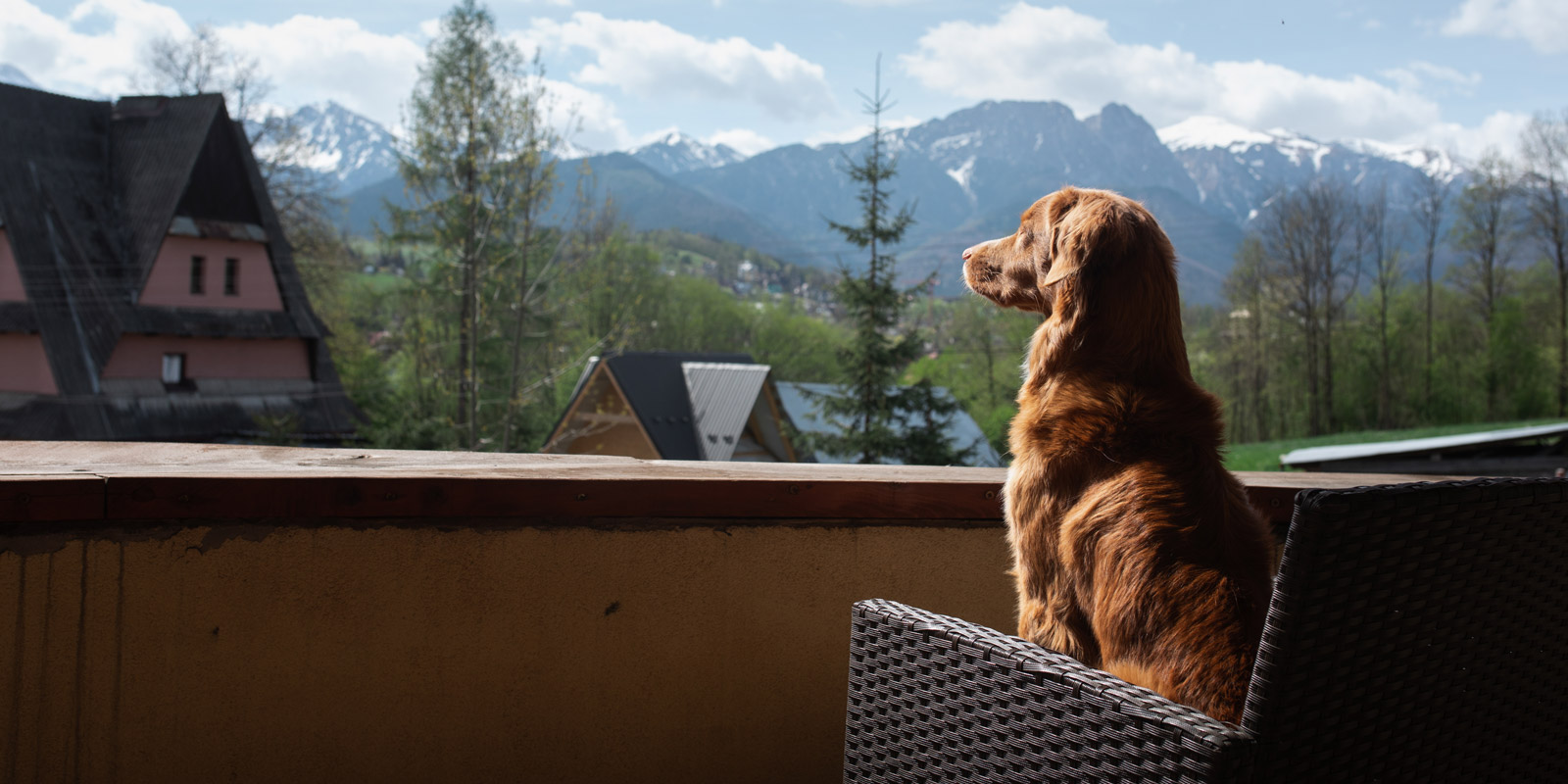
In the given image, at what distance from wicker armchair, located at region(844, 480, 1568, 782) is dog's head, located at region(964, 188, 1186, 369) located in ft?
2.82

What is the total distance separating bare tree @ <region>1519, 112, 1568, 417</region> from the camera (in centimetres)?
3925

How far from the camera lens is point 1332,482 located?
2.39 m

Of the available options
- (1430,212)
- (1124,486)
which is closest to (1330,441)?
(1430,212)

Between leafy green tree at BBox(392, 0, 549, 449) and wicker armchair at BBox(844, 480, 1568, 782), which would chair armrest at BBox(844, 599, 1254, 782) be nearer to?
wicker armchair at BBox(844, 480, 1568, 782)

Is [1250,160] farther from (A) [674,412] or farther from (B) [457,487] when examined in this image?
(B) [457,487]

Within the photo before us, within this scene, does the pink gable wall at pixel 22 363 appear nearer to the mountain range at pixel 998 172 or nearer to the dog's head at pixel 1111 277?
the dog's head at pixel 1111 277

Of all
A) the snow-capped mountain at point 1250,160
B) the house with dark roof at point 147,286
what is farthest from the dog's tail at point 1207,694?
the snow-capped mountain at point 1250,160

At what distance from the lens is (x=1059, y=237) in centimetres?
216

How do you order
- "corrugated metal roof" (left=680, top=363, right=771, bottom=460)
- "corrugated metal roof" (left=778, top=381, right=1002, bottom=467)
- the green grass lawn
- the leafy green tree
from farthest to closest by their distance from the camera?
the green grass lawn
"corrugated metal roof" (left=680, top=363, right=771, bottom=460)
"corrugated metal roof" (left=778, top=381, right=1002, bottom=467)
the leafy green tree

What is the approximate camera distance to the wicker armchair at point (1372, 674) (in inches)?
39.8

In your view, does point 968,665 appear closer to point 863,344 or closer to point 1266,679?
point 1266,679

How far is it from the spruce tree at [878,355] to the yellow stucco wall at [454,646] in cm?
1751

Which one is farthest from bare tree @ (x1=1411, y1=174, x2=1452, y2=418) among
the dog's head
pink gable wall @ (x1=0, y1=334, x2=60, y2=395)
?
the dog's head

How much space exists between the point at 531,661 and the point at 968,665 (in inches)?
47.1
